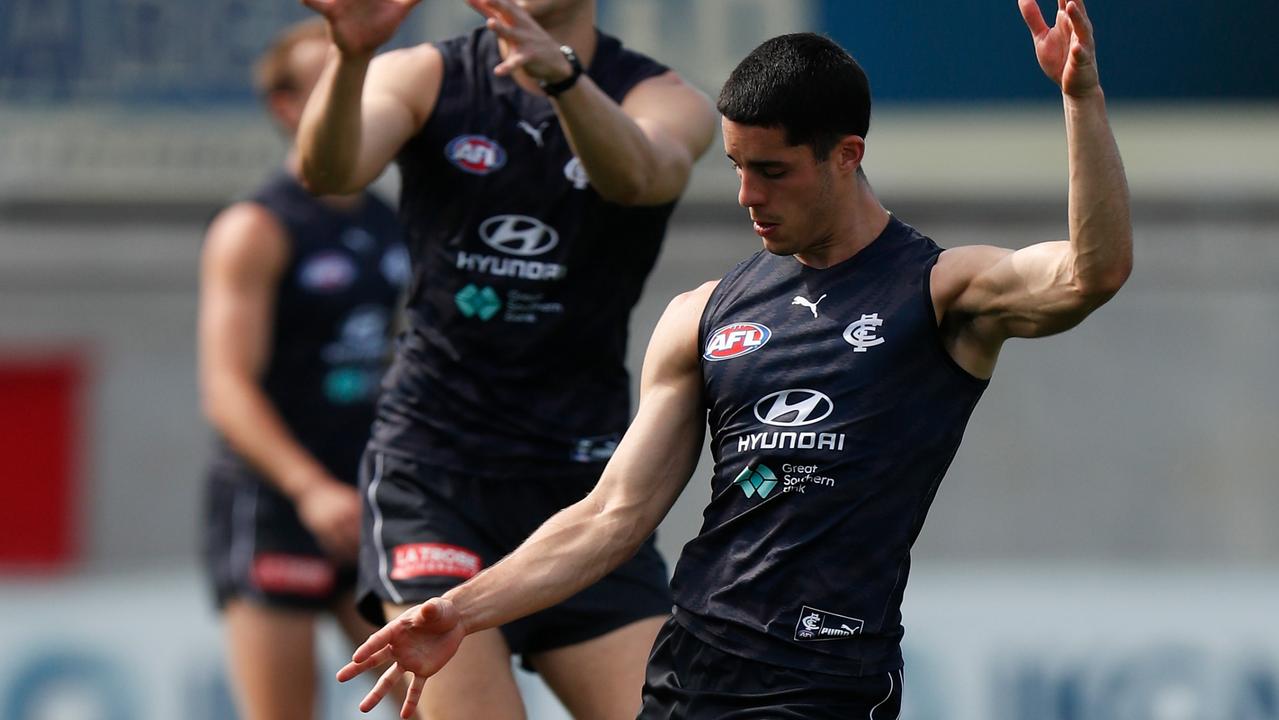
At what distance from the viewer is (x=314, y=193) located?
4703 millimetres

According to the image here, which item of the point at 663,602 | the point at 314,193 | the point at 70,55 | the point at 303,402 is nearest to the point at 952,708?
the point at 303,402

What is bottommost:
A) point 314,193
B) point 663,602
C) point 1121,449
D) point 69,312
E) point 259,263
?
point 69,312

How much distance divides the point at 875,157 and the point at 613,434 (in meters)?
8.21

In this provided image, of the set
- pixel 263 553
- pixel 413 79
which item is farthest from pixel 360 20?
pixel 263 553

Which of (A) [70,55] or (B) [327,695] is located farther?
(A) [70,55]

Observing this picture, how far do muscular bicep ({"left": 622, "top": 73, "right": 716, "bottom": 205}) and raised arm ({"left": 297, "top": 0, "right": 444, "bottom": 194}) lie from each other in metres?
0.49

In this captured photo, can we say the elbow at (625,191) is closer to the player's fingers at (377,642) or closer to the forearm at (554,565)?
the forearm at (554,565)

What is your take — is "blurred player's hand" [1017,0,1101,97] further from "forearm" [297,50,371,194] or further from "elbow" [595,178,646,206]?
"forearm" [297,50,371,194]

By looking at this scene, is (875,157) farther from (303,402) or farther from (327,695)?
(303,402)

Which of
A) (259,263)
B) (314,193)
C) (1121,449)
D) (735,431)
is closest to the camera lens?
(735,431)

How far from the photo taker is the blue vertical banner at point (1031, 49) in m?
12.4

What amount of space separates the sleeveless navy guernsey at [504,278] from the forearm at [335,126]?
30 cm

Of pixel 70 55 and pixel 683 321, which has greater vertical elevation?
pixel 683 321

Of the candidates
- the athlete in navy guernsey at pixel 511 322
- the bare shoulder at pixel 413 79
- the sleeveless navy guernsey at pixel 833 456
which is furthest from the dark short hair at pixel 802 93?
the bare shoulder at pixel 413 79
